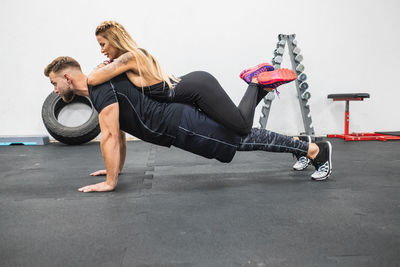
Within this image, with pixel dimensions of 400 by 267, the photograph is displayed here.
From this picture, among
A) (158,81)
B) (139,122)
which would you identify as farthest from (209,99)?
(139,122)

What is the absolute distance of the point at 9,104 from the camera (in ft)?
15.2

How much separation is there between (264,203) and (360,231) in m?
0.49

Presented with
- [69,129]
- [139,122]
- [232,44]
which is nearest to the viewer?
[139,122]

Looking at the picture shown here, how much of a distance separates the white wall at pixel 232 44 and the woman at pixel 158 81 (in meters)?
2.83

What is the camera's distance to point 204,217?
1470mm

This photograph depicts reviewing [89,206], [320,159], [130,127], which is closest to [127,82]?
[130,127]

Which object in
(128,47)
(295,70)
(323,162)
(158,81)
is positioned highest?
(128,47)

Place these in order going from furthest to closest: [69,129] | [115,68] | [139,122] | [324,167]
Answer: [69,129], [324,167], [139,122], [115,68]

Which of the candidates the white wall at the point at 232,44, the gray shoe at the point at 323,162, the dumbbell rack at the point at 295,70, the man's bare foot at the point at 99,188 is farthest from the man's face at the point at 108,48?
the white wall at the point at 232,44

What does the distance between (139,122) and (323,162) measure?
1227mm

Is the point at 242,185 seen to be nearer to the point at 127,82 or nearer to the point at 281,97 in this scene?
Result: the point at 127,82

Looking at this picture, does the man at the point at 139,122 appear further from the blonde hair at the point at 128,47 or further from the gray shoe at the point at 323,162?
the gray shoe at the point at 323,162

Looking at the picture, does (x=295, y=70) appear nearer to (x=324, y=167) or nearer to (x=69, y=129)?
(x=324, y=167)

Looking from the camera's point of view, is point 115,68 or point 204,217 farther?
point 115,68
